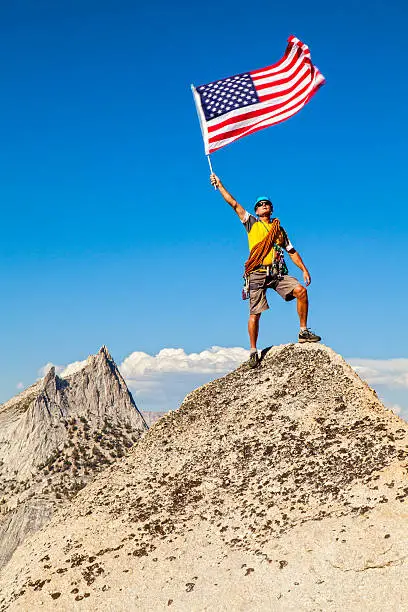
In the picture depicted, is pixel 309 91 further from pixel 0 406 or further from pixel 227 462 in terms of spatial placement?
pixel 0 406

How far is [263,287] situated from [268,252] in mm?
1134

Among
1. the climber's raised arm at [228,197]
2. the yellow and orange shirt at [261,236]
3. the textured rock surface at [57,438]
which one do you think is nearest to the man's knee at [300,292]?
the yellow and orange shirt at [261,236]

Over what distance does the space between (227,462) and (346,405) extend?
3655 mm

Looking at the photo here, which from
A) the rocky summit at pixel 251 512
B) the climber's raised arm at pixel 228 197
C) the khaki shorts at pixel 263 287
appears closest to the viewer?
the rocky summit at pixel 251 512

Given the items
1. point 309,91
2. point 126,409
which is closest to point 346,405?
point 309,91

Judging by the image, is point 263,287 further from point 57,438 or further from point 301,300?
point 57,438

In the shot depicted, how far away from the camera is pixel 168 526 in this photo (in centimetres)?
1639

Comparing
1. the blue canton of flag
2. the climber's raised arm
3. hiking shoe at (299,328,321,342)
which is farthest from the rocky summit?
the blue canton of flag

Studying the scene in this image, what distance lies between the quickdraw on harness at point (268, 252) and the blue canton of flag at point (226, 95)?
3.72 meters

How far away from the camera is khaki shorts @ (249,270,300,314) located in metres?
19.9

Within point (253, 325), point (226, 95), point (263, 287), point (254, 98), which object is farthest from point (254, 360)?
point (226, 95)

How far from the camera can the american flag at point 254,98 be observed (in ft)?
64.1

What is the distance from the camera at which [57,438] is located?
3331cm

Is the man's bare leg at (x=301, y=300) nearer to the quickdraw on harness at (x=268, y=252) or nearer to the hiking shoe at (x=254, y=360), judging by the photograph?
the quickdraw on harness at (x=268, y=252)
